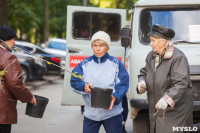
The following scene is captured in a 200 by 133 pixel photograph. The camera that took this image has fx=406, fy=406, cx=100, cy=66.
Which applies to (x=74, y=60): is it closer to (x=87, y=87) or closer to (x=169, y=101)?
(x=87, y=87)

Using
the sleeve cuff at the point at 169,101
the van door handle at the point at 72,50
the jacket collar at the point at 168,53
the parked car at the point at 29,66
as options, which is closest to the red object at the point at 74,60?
the van door handle at the point at 72,50

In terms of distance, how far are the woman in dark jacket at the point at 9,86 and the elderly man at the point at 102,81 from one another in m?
0.63

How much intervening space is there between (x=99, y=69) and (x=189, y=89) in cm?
102

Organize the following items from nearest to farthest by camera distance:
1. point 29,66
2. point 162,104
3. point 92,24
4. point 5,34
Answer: point 162,104, point 5,34, point 92,24, point 29,66

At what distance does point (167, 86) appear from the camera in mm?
4203

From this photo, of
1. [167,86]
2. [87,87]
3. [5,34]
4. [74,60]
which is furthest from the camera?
[74,60]

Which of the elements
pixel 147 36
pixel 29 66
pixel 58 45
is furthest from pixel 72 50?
pixel 58 45

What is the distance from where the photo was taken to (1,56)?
4641 millimetres

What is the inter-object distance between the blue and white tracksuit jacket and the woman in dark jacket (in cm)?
63

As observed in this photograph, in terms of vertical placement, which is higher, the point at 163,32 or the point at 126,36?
the point at 163,32

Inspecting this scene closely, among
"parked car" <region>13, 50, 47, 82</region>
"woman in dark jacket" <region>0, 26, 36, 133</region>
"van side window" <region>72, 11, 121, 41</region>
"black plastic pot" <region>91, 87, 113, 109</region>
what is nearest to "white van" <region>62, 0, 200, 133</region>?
"van side window" <region>72, 11, 121, 41</region>

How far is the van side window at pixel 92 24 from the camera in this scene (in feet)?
27.3

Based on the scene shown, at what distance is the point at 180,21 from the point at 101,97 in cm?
283

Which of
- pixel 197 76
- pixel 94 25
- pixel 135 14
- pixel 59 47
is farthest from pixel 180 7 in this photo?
pixel 59 47
